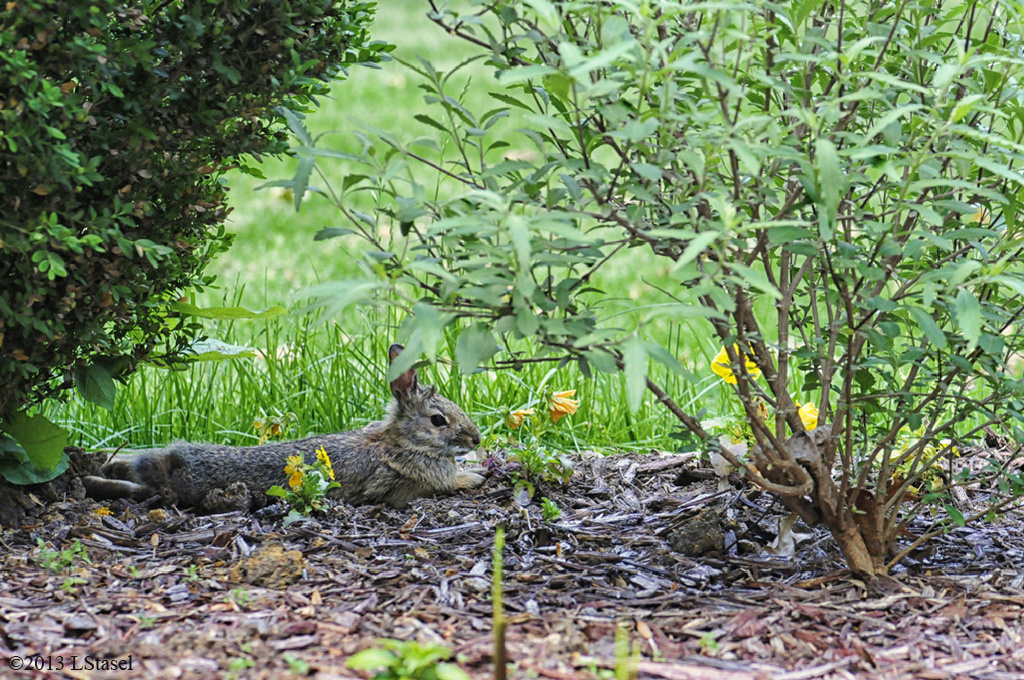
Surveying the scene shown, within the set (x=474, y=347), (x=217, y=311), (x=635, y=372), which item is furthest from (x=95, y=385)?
(x=635, y=372)

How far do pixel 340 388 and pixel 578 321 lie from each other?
2477 millimetres

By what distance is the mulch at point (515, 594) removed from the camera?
2.47 metres

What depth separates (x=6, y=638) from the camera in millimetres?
2555

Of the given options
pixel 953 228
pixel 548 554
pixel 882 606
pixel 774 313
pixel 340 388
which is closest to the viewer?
pixel 882 606

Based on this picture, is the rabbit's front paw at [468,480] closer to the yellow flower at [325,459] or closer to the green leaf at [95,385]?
the yellow flower at [325,459]

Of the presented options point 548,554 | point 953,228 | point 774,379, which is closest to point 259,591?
point 548,554

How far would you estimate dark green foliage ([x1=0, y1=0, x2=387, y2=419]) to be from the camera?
9.04ft

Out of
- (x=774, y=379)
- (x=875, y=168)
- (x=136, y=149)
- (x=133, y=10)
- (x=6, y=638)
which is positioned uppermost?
(x=133, y=10)

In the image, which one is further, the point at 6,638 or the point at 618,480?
the point at 618,480

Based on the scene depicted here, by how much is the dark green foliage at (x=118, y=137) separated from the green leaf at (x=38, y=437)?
0.19 ft

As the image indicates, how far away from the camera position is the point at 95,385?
347 centimetres

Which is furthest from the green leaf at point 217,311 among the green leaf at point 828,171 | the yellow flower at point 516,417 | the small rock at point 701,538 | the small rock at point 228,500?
the green leaf at point 828,171

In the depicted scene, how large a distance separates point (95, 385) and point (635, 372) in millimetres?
2227

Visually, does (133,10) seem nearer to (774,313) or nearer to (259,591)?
(259,591)
